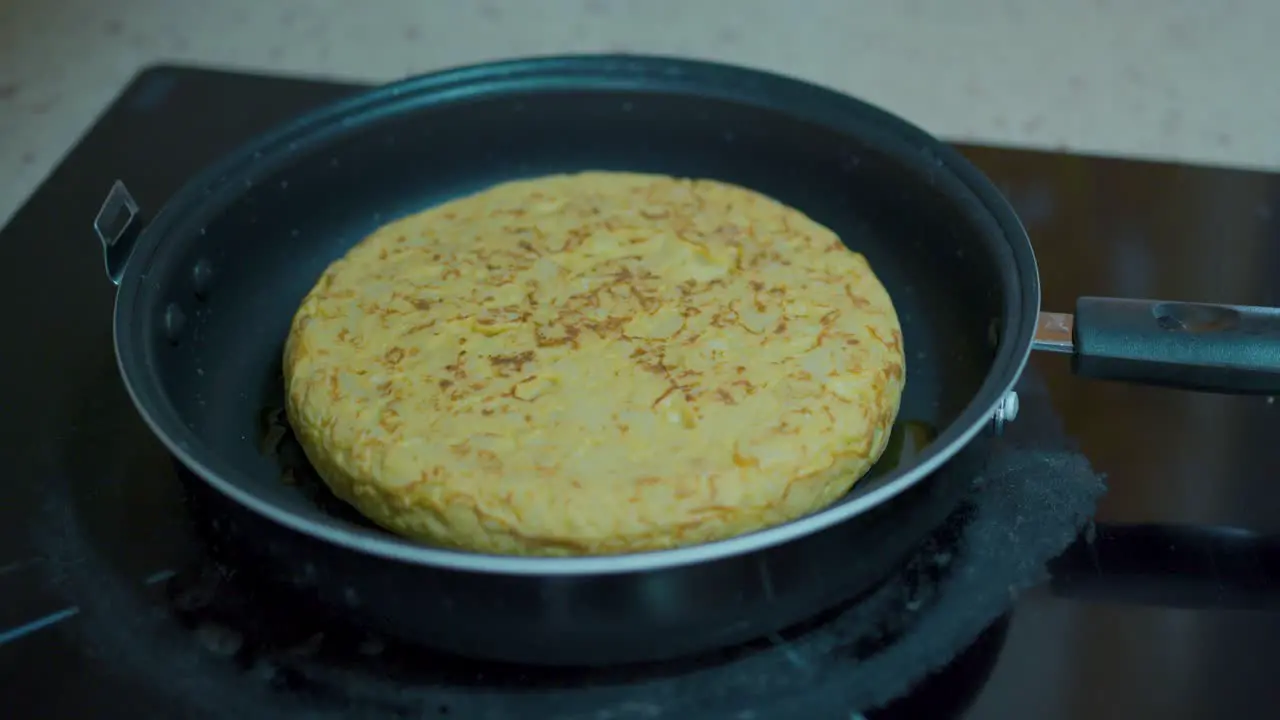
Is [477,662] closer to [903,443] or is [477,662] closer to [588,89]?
[903,443]

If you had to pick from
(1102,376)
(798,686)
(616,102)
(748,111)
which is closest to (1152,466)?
(1102,376)

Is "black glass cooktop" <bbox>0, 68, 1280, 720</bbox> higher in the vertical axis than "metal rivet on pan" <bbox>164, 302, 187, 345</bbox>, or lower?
lower

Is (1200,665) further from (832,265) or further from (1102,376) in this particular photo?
(832,265)

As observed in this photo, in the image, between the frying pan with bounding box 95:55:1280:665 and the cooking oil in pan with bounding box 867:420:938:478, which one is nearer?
the frying pan with bounding box 95:55:1280:665

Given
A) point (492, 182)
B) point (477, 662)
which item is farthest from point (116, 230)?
point (477, 662)

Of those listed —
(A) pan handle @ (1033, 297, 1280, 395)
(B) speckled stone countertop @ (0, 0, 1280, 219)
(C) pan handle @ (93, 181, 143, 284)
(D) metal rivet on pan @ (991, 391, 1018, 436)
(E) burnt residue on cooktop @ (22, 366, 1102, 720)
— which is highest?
(B) speckled stone countertop @ (0, 0, 1280, 219)

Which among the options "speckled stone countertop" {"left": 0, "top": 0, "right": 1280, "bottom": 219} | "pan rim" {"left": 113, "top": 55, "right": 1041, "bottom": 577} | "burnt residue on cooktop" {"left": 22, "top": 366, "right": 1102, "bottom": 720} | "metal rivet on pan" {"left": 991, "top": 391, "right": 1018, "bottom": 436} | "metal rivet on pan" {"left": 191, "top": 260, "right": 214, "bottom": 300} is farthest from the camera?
"speckled stone countertop" {"left": 0, "top": 0, "right": 1280, "bottom": 219}

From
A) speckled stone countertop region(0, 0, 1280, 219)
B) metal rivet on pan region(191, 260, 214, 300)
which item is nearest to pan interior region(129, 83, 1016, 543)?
metal rivet on pan region(191, 260, 214, 300)

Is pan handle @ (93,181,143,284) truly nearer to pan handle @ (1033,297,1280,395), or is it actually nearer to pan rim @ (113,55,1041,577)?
pan rim @ (113,55,1041,577)
